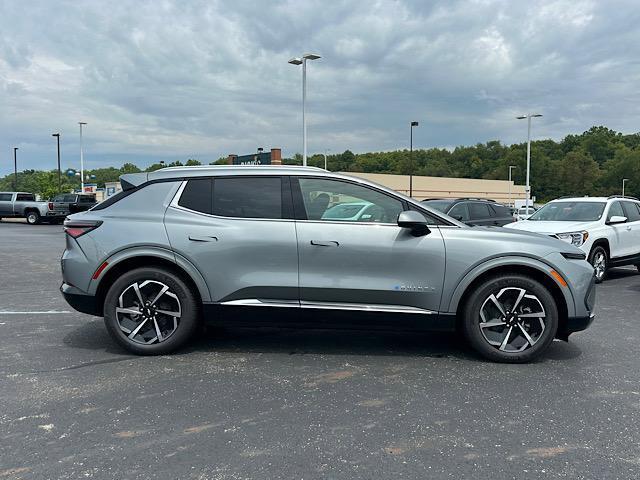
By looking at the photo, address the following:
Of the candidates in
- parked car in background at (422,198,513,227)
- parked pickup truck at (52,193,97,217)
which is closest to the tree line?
parked pickup truck at (52,193,97,217)

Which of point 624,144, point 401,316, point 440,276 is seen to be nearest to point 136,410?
point 401,316

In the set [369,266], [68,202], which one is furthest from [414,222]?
[68,202]

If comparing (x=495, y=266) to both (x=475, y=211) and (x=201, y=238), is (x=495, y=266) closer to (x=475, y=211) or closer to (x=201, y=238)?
(x=201, y=238)

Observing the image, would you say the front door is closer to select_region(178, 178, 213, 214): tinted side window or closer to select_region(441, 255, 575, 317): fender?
select_region(441, 255, 575, 317): fender

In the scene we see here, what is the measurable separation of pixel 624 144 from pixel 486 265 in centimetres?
15534

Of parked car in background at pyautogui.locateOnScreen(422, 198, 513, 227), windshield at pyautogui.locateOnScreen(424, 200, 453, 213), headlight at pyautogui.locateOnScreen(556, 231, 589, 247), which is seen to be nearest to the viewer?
headlight at pyautogui.locateOnScreen(556, 231, 589, 247)

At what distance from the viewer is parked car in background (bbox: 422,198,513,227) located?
1220 cm

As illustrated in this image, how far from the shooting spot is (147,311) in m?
4.56

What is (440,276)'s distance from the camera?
4367mm

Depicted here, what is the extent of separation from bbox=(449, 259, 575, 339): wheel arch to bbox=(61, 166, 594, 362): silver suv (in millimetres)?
10

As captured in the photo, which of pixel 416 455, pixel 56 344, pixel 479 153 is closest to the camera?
pixel 416 455

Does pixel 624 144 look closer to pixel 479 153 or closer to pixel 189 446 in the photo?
pixel 479 153

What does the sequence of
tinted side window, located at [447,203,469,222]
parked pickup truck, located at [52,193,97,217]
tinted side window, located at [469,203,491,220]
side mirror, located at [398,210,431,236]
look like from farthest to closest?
parked pickup truck, located at [52,193,97,217], tinted side window, located at [469,203,491,220], tinted side window, located at [447,203,469,222], side mirror, located at [398,210,431,236]

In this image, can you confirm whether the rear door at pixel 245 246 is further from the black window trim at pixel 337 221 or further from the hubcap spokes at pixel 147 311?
the hubcap spokes at pixel 147 311
